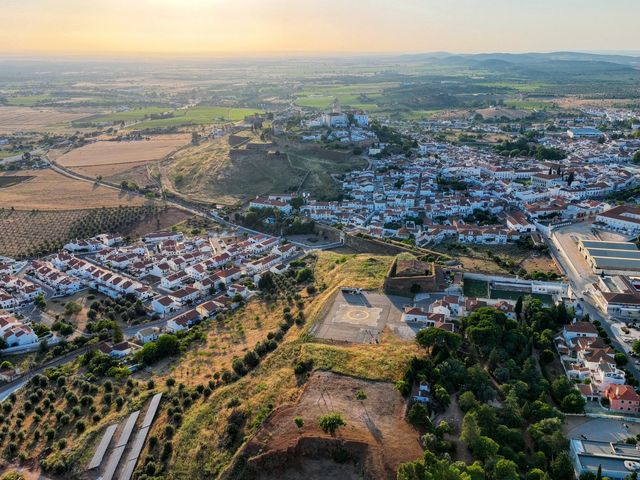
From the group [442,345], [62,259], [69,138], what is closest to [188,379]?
[442,345]

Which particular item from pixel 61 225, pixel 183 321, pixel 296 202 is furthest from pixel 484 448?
pixel 61 225

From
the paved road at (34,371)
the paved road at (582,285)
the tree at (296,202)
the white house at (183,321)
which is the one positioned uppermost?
the paved road at (582,285)

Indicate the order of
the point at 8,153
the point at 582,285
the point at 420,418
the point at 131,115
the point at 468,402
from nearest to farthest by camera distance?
the point at 420,418, the point at 468,402, the point at 582,285, the point at 8,153, the point at 131,115

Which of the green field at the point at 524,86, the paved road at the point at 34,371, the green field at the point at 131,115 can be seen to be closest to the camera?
the paved road at the point at 34,371

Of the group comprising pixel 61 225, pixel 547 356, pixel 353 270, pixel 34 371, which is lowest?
pixel 61 225

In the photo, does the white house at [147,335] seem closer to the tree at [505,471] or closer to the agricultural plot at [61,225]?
the agricultural plot at [61,225]

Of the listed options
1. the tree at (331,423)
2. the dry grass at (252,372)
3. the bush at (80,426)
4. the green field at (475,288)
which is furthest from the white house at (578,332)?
the bush at (80,426)

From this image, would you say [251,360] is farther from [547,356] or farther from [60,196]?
[60,196]
